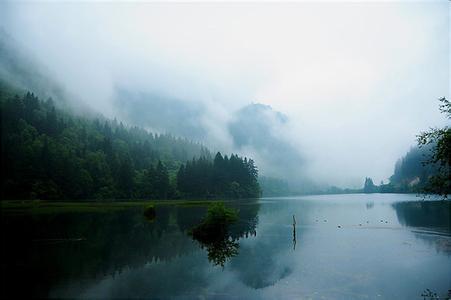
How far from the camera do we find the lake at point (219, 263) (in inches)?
1223

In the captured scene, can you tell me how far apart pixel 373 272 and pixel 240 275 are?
50.9ft

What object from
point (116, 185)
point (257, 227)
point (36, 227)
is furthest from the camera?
point (116, 185)

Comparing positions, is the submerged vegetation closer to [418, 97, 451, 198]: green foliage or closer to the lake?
the lake

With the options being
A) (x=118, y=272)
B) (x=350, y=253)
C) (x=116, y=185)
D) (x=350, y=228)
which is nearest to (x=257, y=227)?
(x=350, y=228)

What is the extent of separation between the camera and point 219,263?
42.2 metres

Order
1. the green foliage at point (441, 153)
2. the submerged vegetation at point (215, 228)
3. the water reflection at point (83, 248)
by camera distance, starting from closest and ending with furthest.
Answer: the green foliage at point (441, 153), the water reflection at point (83, 248), the submerged vegetation at point (215, 228)

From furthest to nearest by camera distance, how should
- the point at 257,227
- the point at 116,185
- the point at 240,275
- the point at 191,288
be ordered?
the point at 116,185 < the point at 257,227 < the point at 240,275 < the point at 191,288

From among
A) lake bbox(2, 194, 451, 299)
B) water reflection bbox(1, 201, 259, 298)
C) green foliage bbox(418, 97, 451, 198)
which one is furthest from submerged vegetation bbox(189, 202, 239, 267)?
green foliage bbox(418, 97, 451, 198)

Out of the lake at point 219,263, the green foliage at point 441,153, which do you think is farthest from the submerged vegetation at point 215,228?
the green foliage at point 441,153

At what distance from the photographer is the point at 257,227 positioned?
77000mm

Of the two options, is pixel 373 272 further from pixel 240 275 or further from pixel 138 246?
pixel 138 246

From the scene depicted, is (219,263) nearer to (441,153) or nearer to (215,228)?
(215,228)

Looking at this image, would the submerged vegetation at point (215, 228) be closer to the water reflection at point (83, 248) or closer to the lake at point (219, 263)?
the water reflection at point (83, 248)

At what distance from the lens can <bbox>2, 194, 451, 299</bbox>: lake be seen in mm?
31062
